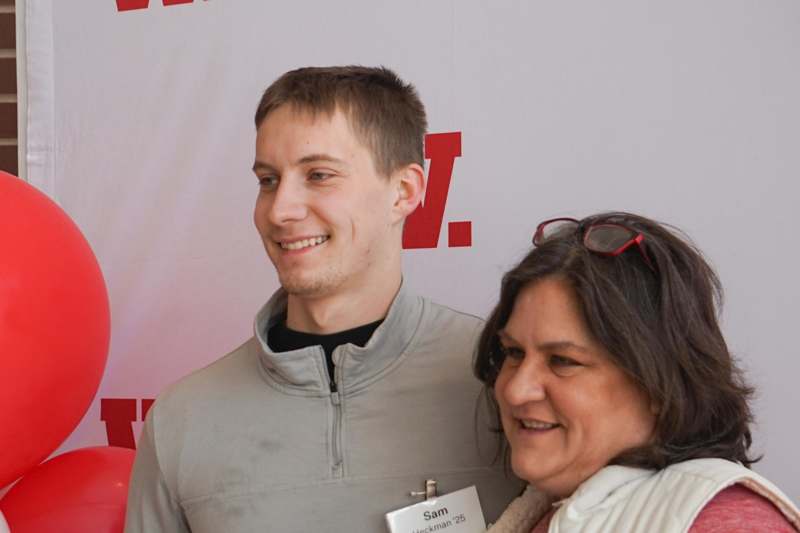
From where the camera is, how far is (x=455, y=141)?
1.89 m

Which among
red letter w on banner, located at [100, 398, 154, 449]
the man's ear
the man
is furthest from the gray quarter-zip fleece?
red letter w on banner, located at [100, 398, 154, 449]

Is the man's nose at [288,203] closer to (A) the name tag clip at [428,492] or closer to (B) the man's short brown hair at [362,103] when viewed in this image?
(B) the man's short brown hair at [362,103]

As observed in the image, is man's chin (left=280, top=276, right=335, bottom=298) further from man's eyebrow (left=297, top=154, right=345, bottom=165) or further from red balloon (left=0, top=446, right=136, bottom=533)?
red balloon (left=0, top=446, right=136, bottom=533)

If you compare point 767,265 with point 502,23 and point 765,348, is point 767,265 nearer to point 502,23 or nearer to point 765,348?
point 765,348

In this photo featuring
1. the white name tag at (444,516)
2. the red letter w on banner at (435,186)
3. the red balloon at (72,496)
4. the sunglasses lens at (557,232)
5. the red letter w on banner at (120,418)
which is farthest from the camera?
the red letter w on banner at (120,418)

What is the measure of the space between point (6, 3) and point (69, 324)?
1.25 m

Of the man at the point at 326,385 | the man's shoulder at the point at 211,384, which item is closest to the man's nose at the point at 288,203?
the man at the point at 326,385

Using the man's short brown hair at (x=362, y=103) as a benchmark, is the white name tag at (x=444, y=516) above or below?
below

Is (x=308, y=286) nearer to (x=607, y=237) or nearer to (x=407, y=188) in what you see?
(x=407, y=188)

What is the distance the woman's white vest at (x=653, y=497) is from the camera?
94cm

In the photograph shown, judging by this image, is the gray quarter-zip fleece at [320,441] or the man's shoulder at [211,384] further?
the man's shoulder at [211,384]

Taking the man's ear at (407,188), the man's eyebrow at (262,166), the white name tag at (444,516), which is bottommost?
the white name tag at (444,516)

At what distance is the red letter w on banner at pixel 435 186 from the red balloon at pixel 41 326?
2.19 ft

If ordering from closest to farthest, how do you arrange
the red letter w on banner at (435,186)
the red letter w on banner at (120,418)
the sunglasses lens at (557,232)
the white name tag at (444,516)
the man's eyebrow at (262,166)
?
1. the sunglasses lens at (557,232)
2. the white name tag at (444,516)
3. the man's eyebrow at (262,166)
4. the red letter w on banner at (435,186)
5. the red letter w on banner at (120,418)
